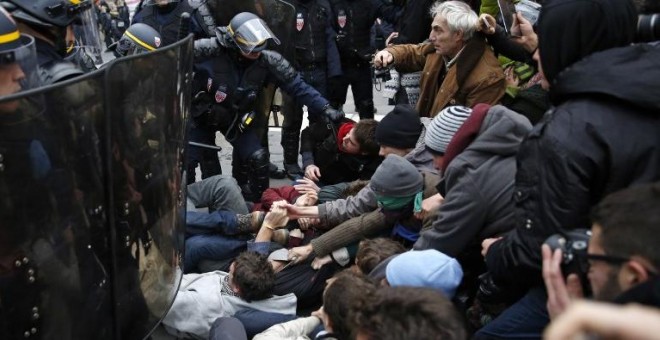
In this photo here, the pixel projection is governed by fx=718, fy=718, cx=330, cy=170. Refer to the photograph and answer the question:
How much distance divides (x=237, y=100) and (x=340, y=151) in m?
0.85

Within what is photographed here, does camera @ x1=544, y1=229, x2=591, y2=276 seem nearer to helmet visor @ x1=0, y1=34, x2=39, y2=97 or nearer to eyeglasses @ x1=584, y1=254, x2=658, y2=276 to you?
eyeglasses @ x1=584, y1=254, x2=658, y2=276

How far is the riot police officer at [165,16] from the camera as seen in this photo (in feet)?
18.2

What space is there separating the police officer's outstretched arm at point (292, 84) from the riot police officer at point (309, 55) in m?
0.83

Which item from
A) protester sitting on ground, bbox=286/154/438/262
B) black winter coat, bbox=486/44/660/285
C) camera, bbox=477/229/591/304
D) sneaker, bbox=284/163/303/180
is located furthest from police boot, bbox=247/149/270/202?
camera, bbox=477/229/591/304

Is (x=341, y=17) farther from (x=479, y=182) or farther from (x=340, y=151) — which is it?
(x=479, y=182)

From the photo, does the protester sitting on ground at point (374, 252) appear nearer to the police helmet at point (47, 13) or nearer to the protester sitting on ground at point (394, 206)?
the protester sitting on ground at point (394, 206)

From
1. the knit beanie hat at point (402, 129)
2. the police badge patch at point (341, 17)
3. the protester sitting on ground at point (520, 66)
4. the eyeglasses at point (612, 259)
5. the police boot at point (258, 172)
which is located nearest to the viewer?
the eyeglasses at point (612, 259)

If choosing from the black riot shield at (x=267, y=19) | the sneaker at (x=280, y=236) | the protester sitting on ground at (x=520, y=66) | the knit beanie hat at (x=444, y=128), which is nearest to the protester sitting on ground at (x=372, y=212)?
the knit beanie hat at (x=444, y=128)

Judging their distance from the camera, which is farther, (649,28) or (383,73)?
(383,73)

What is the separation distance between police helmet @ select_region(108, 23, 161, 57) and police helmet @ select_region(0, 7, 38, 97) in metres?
1.75

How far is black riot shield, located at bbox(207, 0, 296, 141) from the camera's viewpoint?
16.8 ft

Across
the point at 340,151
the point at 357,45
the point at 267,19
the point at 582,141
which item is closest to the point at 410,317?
Answer: the point at 582,141

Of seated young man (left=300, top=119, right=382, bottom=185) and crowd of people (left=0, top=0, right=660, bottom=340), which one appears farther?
seated young man (left=300, top=119, right=382, bottom=185)

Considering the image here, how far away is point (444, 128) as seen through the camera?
121 inches
